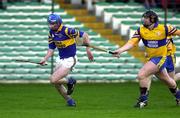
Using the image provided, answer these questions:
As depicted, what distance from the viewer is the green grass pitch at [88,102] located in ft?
57.8

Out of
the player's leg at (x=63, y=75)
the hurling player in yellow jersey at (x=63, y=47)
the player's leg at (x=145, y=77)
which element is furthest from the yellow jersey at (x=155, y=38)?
the player's leg at (x=63, y=75)

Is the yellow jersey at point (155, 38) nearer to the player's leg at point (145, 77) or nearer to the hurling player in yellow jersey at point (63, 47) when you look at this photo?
the player's leg at point (145, 77)

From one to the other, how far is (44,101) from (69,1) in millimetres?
10634

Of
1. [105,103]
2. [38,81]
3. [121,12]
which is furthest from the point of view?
[121,12]

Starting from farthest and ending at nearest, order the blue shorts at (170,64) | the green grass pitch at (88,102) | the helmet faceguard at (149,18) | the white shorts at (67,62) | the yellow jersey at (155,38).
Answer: the blue shorts at (170,64), the white shorts at (67,62), the yellow jersey at (155,38), the helmet faceguard at (149,18), the green grass pitch at (88,102)

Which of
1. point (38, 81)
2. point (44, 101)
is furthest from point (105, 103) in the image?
point (38, 81)

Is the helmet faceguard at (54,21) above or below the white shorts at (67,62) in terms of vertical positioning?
above

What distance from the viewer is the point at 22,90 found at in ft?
83.1

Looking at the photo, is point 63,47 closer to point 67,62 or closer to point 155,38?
point 67,62

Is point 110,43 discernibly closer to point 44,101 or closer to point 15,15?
point 15,15

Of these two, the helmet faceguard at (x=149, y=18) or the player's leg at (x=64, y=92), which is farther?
the player's leg at (x=64, y=92)

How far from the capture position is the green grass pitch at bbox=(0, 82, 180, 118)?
17.6 m

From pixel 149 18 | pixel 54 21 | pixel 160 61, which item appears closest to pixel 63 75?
pixel 54 21

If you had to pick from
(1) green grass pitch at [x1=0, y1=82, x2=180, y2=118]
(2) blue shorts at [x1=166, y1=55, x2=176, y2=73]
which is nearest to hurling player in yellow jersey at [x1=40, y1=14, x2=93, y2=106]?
(1) green grass pitch at [x1=0, y1=82, x2=180, y2=118]
